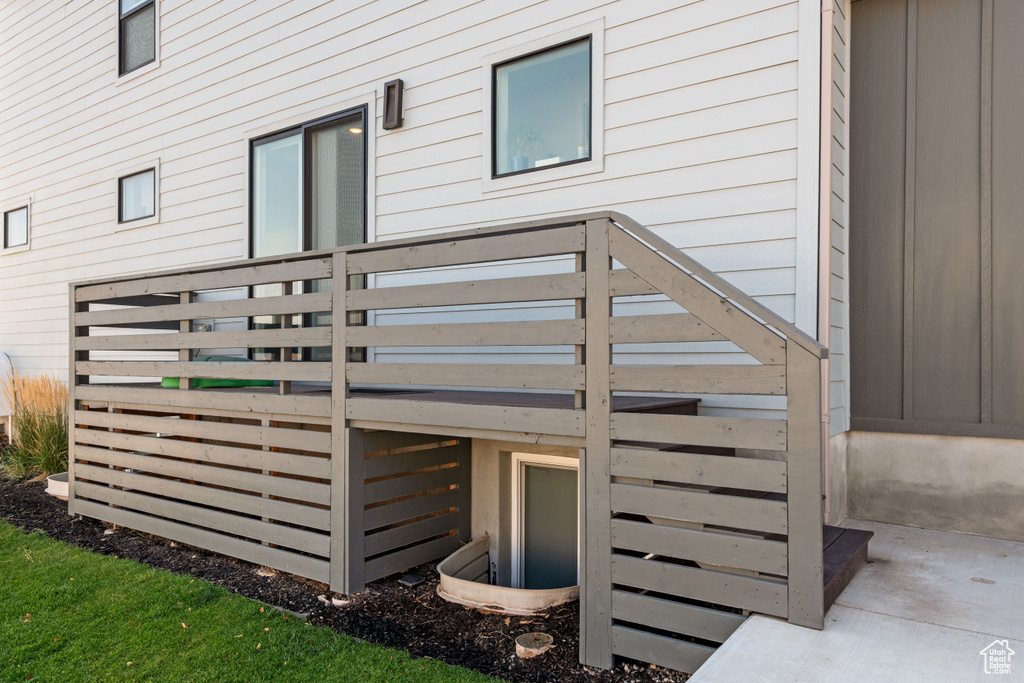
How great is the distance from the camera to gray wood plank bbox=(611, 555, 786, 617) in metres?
2.39

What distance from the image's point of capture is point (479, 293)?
124 inches

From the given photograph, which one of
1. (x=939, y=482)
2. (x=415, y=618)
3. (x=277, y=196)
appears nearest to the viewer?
(x=415, y=618)

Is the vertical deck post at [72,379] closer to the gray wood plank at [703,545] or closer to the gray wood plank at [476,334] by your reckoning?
the gray wood plank at [476,334]

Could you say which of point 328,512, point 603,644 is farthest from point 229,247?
point 603,644

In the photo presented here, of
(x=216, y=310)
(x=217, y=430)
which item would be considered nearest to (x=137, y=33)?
(x=216, y=310)

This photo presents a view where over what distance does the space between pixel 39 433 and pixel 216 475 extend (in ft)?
11.9

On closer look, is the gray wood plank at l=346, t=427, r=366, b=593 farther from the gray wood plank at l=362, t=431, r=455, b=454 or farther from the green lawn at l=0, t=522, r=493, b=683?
the green lawn at l=0, t=522, r=493, b=683

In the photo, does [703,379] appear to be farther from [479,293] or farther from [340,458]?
[340,458]

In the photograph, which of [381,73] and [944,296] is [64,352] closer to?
[381,73]

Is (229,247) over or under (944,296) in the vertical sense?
over

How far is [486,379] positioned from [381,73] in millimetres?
2996

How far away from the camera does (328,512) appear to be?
12.2 ft

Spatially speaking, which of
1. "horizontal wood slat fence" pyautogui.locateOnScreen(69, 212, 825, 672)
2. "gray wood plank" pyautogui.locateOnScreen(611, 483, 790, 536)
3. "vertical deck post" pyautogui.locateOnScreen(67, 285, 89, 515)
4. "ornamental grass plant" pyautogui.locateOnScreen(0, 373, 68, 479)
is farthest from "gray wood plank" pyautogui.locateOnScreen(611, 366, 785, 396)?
"ornamental grass plant" pyautogui.locateOnScreen(0, 373, 68, 479)

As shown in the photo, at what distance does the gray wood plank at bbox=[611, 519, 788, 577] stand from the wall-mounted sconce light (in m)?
3.38
